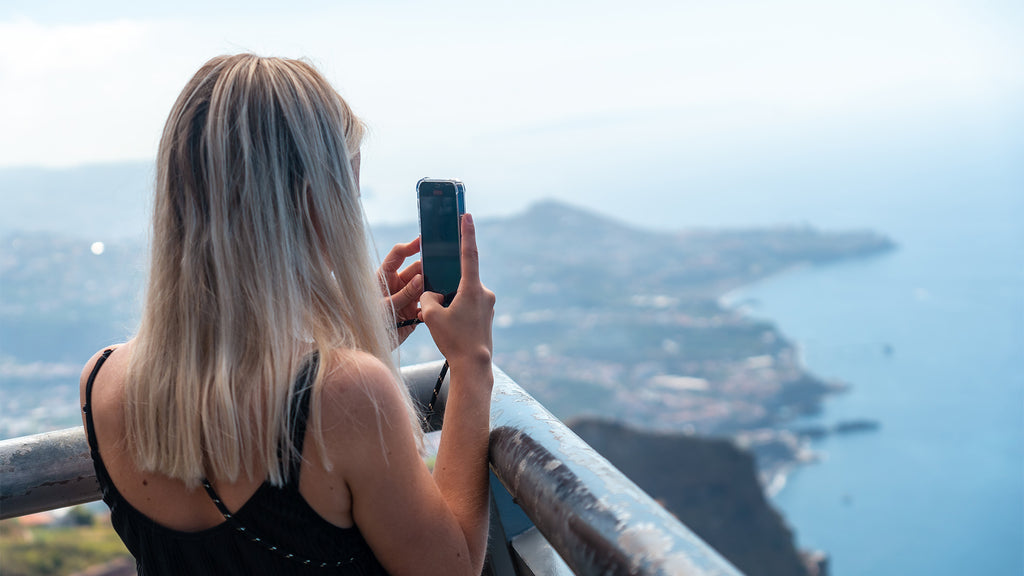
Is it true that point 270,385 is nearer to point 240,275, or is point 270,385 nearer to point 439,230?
point 240,275

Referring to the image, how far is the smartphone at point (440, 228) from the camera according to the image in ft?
3.66

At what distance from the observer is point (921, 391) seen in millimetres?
42344

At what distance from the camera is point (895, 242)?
2282 inches

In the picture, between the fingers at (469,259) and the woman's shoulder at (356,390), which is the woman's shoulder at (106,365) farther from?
the fingers at (469,259)

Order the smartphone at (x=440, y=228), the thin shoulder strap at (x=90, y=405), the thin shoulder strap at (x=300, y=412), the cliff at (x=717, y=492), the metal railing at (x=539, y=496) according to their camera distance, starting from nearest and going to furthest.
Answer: the metal railing at (x=539, y=496)
the thin shoulder strap at (x=300, y=412)
the thin shoulder strap at (x=90, y=405)
the smartphone at (x=440, y=228)
the cliff at (x=717, y=492)

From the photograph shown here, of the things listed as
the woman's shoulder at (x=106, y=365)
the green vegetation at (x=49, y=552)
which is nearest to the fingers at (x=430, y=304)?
the woman's shoulder at (x=106, y=365)

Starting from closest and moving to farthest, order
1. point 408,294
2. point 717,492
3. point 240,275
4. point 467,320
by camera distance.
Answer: point 240,275 < point 467,320 < point 408,294 < point 717,492

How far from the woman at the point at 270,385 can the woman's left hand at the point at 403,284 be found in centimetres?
24

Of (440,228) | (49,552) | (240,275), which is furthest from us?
(49,552)

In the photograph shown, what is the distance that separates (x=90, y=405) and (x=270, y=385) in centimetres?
36

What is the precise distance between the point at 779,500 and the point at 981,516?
28.3ft

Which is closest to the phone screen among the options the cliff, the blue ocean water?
the cliff

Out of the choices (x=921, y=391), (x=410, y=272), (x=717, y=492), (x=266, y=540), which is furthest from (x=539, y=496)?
(x=921, y=391)

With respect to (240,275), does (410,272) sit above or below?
below
